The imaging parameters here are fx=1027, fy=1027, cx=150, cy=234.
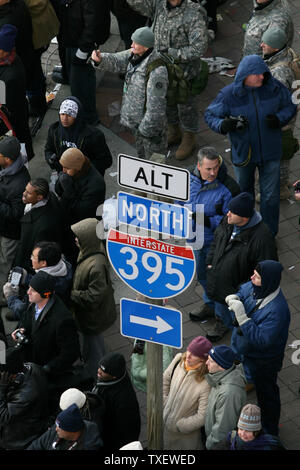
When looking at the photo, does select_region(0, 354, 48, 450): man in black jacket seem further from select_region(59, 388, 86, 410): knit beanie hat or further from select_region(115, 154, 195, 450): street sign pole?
select_region(115, 154, 195, 450): street sign pole

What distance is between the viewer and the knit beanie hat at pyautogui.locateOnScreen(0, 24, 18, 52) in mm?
11109

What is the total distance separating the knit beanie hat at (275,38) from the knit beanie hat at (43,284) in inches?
138

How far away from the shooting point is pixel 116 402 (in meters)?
7.96

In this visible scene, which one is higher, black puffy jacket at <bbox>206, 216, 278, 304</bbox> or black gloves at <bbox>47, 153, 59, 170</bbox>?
black puffy jacket at <bbox>206, 216, 278, 304</bbox>

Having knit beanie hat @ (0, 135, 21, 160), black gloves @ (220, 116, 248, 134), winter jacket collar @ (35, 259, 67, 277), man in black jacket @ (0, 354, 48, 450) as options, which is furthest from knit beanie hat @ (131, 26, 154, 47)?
man in black jacket @ (0, 354, 48, 450)

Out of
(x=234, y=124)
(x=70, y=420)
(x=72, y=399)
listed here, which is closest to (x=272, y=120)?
(x=234, y=124)

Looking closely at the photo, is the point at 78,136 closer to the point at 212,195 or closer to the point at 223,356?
the point at 212,195

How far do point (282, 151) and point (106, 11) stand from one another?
2.93 meters

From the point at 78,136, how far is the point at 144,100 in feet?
2.81

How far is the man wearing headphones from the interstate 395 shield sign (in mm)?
1886

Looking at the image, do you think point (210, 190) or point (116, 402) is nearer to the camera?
point (116, 402)

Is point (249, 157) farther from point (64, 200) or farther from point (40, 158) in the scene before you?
point (40, 158)

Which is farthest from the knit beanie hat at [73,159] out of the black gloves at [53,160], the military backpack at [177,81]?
the military backpack at [177,81]
